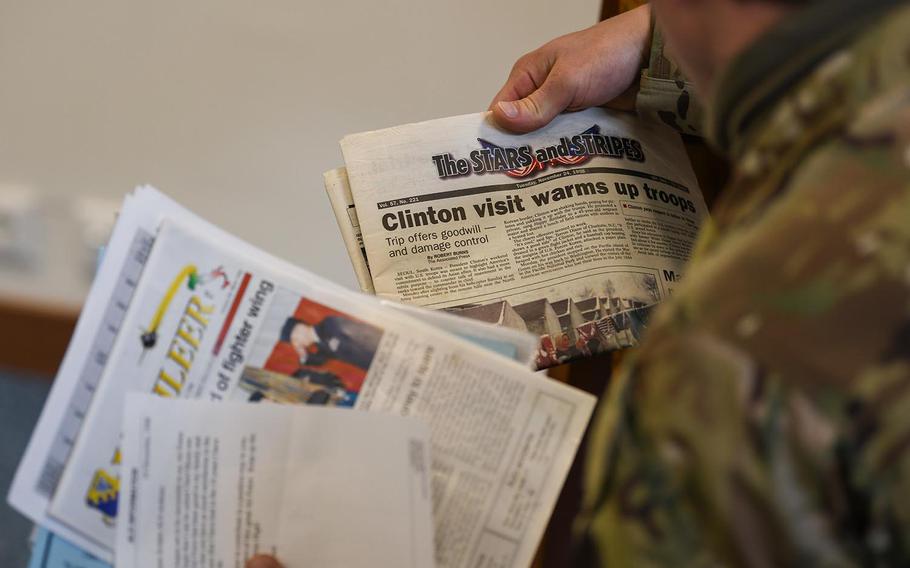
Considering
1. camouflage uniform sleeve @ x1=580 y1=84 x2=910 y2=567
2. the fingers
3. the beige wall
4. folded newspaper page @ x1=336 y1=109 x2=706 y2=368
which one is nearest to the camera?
camouflage uniform sleeve @ x1=580 y1=84 x2=910 y2=567

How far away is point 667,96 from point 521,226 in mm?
167

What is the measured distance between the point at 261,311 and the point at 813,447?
0.33 metres

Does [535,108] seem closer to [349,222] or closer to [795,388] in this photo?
[349,222]

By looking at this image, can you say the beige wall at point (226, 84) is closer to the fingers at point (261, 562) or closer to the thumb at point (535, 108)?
the thumb at point (535, 108)

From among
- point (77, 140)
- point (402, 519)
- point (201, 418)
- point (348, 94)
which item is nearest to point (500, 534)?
point (402, 519)

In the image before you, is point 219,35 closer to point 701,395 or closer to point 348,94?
point 348,94

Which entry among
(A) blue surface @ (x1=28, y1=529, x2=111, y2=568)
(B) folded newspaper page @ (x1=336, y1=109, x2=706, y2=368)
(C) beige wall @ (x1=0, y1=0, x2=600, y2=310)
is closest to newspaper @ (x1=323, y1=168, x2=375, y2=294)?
(B) folded newspaper page @ (x1=336, y1=109, x2=706, y2=368)

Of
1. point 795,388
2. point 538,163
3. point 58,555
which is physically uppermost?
point 538,163

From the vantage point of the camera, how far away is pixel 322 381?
47 cm

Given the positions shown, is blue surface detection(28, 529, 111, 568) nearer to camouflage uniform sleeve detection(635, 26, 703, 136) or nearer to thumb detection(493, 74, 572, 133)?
thumb detection(493, 74, 572, 133)

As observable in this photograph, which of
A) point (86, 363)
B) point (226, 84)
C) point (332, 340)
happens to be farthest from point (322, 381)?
point (226, 84)

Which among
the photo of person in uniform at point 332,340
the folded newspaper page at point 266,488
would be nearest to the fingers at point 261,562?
the folded newspaper page at point 266,488

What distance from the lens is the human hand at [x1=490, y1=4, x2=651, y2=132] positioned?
2.00 ft

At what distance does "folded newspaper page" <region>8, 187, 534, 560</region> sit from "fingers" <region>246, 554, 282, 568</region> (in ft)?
0.30
